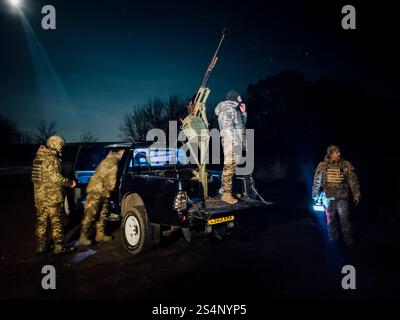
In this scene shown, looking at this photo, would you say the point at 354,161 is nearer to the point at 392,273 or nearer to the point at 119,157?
the point at 392,273

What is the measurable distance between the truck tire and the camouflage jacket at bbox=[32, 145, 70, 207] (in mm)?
1365

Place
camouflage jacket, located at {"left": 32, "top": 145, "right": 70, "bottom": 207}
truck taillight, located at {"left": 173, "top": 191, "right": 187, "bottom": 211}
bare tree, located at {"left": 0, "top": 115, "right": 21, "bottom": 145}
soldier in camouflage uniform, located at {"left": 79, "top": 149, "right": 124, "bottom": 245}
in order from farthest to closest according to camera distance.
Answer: bare tree, located at {"left": 0, "top": 115, "right": 21, "bottom": 145}
soldier in camouflage uniform, located at {"left": 79, "top": 149, "right": 124, "bottom": 245}
camouflage jacket, located at {"left": 32, "top": 145, "right": 70, "bottom": 207}
truck taillight, located at {"left": 173, "top": 191, "right": 187, "bottom": 211}

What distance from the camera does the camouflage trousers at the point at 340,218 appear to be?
548cm

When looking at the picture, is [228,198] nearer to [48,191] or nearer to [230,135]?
[230,135]

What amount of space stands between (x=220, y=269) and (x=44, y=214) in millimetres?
3364

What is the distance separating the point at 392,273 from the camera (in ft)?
14.5

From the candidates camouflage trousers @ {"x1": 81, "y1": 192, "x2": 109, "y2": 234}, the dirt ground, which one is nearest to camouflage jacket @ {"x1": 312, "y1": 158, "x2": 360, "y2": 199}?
the dirt ground

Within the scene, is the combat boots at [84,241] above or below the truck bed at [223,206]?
below

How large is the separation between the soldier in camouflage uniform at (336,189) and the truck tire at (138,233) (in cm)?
325

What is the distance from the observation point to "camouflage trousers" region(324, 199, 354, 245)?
18.0 ft

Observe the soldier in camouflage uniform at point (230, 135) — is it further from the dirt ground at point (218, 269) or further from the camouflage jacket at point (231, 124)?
the dirt ground at point (218, 269)

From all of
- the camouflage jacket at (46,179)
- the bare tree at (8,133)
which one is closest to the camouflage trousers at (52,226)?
the camouflage jacket at (46,179)

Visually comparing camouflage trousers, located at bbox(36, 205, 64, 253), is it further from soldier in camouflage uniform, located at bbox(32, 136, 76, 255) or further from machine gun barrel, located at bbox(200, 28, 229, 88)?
machine gun barrel, located at bbox(200, 28, 229, 88)
